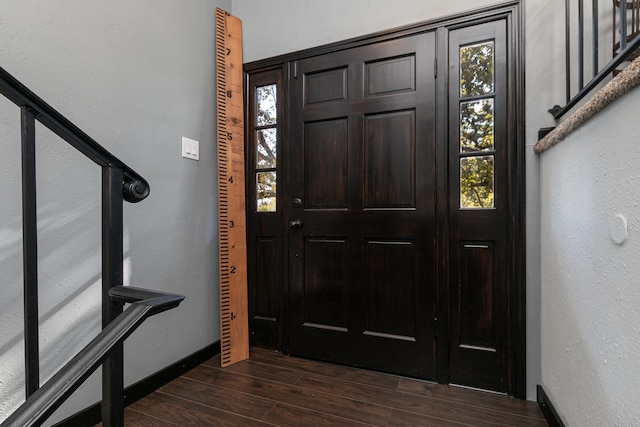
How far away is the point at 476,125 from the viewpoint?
156cm

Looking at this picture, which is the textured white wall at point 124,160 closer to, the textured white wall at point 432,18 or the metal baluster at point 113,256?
the textured white wall at point 432,18

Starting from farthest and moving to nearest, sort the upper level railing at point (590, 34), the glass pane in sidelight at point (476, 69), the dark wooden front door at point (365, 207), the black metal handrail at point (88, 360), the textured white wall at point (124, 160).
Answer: the dark wooden front door at point (365, 207)
the glass pane in sidelight at point (476, 69)
the upper level railing at point (590, 34)
the textured white wall at point (124, 160)
the black metal handrail at point (88, 360)

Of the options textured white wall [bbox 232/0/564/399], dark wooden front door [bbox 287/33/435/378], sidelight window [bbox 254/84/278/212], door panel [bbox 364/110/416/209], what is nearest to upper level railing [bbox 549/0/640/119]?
textured white wall [bbox 232/0/564/399]

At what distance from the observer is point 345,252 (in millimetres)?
1820

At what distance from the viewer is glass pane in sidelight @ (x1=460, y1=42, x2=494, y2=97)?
1.53 m

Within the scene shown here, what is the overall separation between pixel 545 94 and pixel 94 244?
7.38 ft

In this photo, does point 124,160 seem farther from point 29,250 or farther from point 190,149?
point 29,250

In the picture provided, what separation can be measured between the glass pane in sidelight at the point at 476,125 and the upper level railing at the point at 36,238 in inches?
61.6

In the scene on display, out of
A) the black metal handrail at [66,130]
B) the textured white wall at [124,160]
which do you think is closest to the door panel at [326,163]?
the textured white wall at [124,160]

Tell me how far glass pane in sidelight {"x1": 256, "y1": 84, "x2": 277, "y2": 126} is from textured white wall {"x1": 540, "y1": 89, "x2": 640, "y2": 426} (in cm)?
160

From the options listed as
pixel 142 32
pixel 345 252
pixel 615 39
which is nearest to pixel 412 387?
pixel 345 252

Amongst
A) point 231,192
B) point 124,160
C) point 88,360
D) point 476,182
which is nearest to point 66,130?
point 88,360

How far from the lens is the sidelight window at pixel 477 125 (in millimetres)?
1535

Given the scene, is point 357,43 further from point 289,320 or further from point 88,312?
point 88,312
